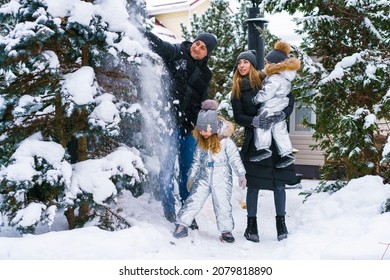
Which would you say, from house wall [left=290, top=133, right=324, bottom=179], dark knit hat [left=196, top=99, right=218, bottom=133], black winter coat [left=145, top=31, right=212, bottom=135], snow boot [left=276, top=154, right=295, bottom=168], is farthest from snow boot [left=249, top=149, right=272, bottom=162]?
house wall [left=290, top=133, right=324, bottom=179]

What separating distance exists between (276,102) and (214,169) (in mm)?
940

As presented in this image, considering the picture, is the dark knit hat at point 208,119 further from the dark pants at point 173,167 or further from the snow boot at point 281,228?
the snow boot at point 281,228

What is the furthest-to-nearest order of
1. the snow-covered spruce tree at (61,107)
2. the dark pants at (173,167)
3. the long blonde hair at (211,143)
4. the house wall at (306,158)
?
the house wall at (306,158) < the dark pants at (173,167) < the long blonde hair at (211,143) < the snow-covered spruce tree at (61,107)

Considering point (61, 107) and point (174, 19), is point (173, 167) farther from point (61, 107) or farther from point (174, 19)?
point (174, 19)

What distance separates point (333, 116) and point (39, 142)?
13.1 feet

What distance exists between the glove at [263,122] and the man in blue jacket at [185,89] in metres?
0.71

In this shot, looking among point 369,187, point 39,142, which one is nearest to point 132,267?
point 39,142

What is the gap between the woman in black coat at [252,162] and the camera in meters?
5.00

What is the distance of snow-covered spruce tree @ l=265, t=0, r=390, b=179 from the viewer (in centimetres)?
587

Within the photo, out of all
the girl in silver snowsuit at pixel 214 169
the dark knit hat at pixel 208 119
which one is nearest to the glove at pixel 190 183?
the girl in silver snowsuit at pixel 214 169

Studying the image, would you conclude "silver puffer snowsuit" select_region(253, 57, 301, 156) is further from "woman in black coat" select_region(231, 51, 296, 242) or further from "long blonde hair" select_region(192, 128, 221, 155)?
"long blonde hair" select_region(192, 128, 221, 155)

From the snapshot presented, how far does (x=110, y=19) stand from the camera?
4.36 meters

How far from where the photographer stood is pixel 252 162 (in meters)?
5.06

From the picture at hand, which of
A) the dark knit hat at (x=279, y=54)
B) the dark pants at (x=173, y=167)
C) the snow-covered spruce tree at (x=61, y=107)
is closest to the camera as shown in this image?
the snow-covered spruce tree at (x=61, y=107)
